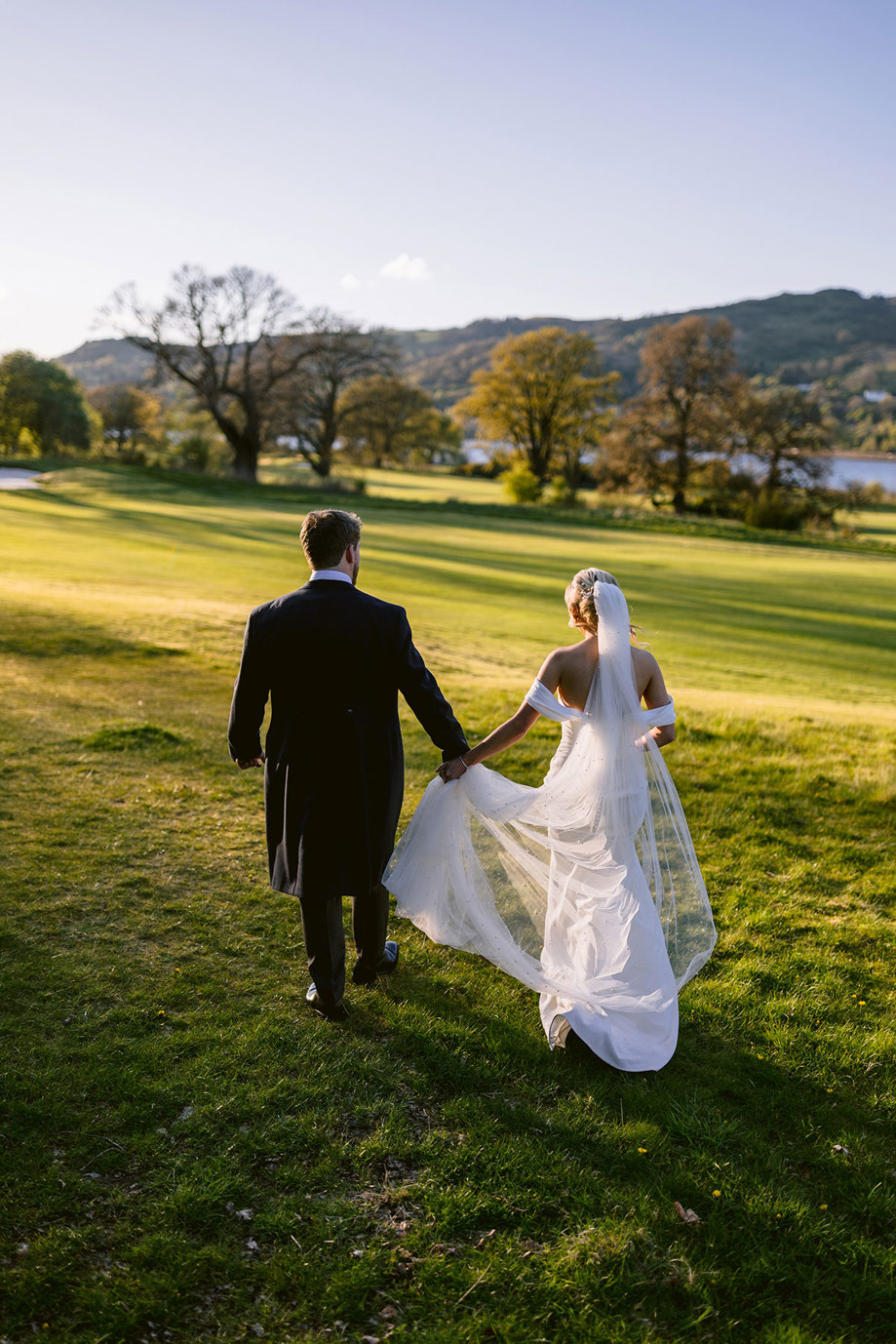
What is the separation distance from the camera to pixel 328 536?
4.41 meters

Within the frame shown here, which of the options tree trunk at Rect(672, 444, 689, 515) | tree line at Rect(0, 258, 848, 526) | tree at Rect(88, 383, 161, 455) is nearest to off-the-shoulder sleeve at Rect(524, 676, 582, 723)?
tree line at Rect(0, 258, 848, 526)

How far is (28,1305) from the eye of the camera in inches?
115

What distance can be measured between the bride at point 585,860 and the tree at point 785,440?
65.1 metres

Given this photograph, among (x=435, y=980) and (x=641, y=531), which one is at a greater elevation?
(x=641, y=531)

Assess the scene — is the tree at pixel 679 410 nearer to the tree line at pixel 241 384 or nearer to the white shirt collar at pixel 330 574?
the tree line at pixel 241 384

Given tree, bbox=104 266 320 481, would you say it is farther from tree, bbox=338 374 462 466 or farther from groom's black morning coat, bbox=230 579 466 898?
groom's black morning coat, bbox=230 579 466 898

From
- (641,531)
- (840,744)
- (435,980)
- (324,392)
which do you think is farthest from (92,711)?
(324,392)

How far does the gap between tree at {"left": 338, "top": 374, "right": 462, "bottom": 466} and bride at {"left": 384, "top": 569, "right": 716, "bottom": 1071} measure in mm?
72018

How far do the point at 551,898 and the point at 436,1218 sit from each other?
179cm

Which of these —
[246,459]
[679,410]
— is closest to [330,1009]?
[246,459]

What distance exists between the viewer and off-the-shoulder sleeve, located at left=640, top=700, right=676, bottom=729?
15.4 ft

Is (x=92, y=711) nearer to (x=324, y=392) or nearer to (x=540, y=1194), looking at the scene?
(x=540, y=1194)

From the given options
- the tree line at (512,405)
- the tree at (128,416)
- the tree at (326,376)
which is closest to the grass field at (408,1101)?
the tree line at (512,405)

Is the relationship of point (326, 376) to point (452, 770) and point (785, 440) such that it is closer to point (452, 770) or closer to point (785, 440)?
point (785, 440)
